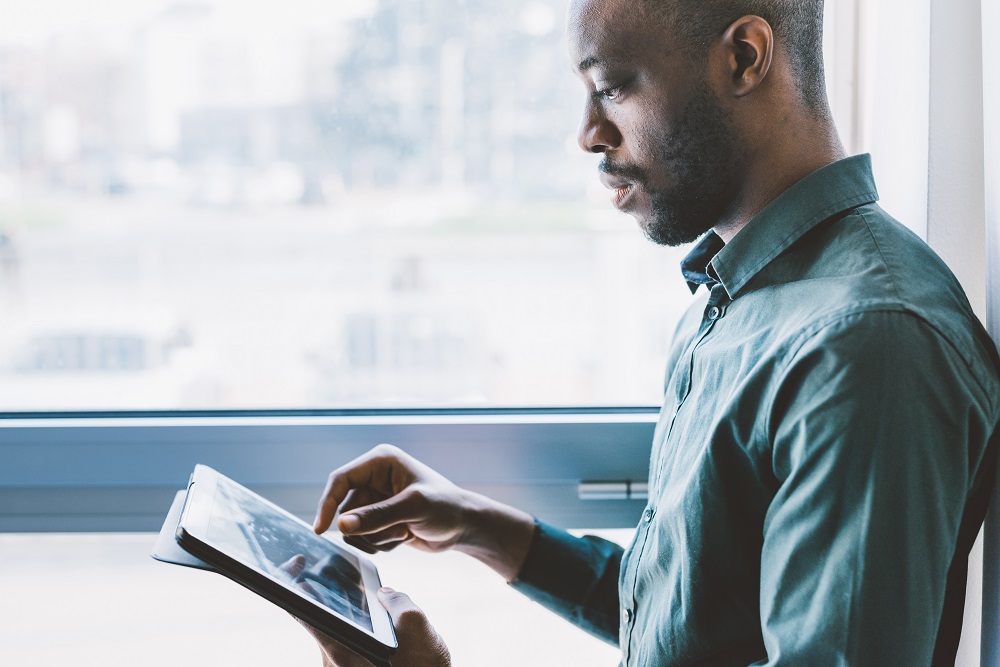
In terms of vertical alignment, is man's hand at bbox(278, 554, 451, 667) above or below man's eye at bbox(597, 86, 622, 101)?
below

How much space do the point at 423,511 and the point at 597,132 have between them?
19.0 inches

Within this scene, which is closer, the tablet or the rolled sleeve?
the tablet

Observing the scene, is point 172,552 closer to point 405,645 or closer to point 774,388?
point 405,645

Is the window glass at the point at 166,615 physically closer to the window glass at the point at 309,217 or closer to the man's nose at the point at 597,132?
the window glass at the point at 309,217

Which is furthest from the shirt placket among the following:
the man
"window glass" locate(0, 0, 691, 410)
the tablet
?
"window glass" locate(0, 0, 691, 410)

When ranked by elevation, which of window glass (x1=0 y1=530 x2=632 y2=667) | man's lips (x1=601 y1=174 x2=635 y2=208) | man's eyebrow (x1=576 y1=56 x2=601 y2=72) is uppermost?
man's eyebrow (x1=576 y1=56 x2=601 y2=72)

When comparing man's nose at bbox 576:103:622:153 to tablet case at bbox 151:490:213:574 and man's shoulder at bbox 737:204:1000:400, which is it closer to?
man's shoulder at bbox 737:204:1000:400

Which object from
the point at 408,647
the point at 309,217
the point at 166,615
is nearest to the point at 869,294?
the point at 408,647

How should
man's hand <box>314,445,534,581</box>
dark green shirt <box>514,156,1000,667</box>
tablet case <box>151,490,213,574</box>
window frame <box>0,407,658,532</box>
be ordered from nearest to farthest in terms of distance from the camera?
dark green shirt <box>514,156,1000,667</box> → tablet case <box>151,490,213,574</box> → man's hand <box>314,445,534,581</box> → window frame <box>0,407,658,532</box>

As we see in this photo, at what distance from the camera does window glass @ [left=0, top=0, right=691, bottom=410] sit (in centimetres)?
115

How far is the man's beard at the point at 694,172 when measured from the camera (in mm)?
785

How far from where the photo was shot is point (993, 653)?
75 centimetres

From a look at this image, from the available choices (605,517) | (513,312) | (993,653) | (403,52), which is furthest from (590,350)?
(993,653)

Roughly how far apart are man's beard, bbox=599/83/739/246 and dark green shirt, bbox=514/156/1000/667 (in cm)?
6
